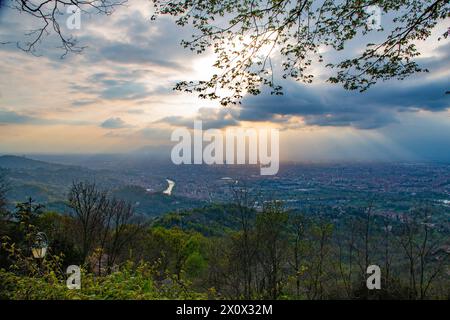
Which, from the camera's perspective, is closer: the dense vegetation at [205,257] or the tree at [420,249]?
the dense vegetation at [205,257]

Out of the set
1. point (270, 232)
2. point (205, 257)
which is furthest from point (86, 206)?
point (205, 257)

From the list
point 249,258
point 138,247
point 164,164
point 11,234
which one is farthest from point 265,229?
point 164,164

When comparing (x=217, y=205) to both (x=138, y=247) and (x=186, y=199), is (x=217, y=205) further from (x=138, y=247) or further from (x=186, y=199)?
(x=138, y=247)

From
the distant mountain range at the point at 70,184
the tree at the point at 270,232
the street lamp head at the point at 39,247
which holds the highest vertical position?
the street lamp head at the point at 39,247

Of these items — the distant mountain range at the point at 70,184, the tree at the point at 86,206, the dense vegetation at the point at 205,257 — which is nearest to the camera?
the dense vegetation at the point at 205,257

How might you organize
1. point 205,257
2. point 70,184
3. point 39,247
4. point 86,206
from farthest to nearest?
point 70,184 → point 205,257 → point 86,206 → point 39,247

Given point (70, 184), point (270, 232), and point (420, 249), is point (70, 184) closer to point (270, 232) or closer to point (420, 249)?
point (270, 232)

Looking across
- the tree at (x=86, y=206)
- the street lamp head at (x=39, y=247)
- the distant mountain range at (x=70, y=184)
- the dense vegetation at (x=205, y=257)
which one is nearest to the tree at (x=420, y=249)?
the dense vegetation at (x=205, y=257)

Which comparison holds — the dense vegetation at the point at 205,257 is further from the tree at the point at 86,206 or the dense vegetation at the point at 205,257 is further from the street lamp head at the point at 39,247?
the street lamp head at the point at 39,247
